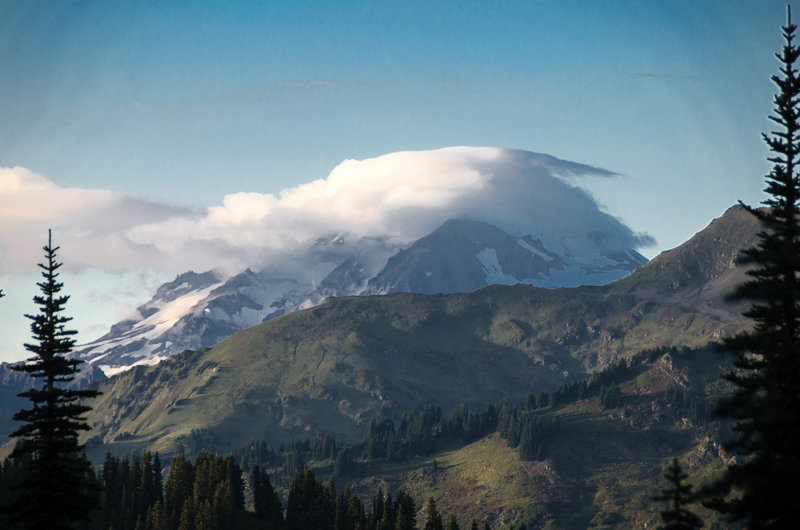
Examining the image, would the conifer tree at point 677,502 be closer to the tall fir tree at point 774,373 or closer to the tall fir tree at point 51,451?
the tall fir tree at point 774,373

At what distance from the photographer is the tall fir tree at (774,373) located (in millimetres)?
47844

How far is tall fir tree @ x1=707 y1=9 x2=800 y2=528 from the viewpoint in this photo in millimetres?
47844

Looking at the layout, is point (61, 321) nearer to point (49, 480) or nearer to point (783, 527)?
point (49, 480)

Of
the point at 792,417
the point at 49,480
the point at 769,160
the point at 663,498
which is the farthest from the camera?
the point at 49,480

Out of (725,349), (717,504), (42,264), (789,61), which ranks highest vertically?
(789,61)

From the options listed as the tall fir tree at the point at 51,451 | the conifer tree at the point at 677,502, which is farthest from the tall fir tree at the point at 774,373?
the tall fir tree at the point at 51,451

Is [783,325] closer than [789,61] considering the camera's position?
Yes

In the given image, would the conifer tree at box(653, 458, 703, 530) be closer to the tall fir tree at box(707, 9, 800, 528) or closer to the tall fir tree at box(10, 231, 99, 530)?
the tall fir tree at box(707, 9, 800, 528)

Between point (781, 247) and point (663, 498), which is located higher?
point (781, 247)

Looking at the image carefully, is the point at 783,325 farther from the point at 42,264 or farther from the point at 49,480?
the point at 42,264

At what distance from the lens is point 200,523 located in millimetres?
195250

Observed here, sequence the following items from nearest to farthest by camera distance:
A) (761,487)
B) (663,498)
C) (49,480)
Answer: (761,487) → (663,498) → (49,480)

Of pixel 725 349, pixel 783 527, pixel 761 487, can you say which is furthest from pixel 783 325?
pixel 761 487

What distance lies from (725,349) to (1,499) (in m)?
159
